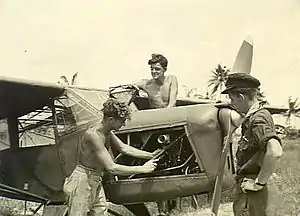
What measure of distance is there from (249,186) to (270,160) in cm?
17

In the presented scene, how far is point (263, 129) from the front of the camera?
2.37 m

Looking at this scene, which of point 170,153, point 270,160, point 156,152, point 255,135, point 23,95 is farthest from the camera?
point 23,95

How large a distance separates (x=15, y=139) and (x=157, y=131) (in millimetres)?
1799

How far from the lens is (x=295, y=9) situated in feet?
18.5

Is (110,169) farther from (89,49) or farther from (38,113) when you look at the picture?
(89,49)

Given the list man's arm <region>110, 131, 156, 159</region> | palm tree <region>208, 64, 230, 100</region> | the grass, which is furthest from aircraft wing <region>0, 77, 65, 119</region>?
palm tree <region>208, 64, 230, 100</region>

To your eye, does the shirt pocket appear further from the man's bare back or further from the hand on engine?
the hand on engine

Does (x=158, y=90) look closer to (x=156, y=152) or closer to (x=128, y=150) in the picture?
(x=156, y=152)

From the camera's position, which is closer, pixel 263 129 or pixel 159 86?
pixel 263 129

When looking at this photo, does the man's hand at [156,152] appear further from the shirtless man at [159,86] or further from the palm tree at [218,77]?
the palm tree at [218,77]

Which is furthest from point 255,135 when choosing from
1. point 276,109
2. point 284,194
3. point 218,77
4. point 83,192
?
point 218,77

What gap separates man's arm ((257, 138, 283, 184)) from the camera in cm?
228

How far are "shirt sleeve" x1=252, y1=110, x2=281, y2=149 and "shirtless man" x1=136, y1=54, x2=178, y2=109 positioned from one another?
1728 mm

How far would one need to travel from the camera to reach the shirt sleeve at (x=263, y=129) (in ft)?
7.66
